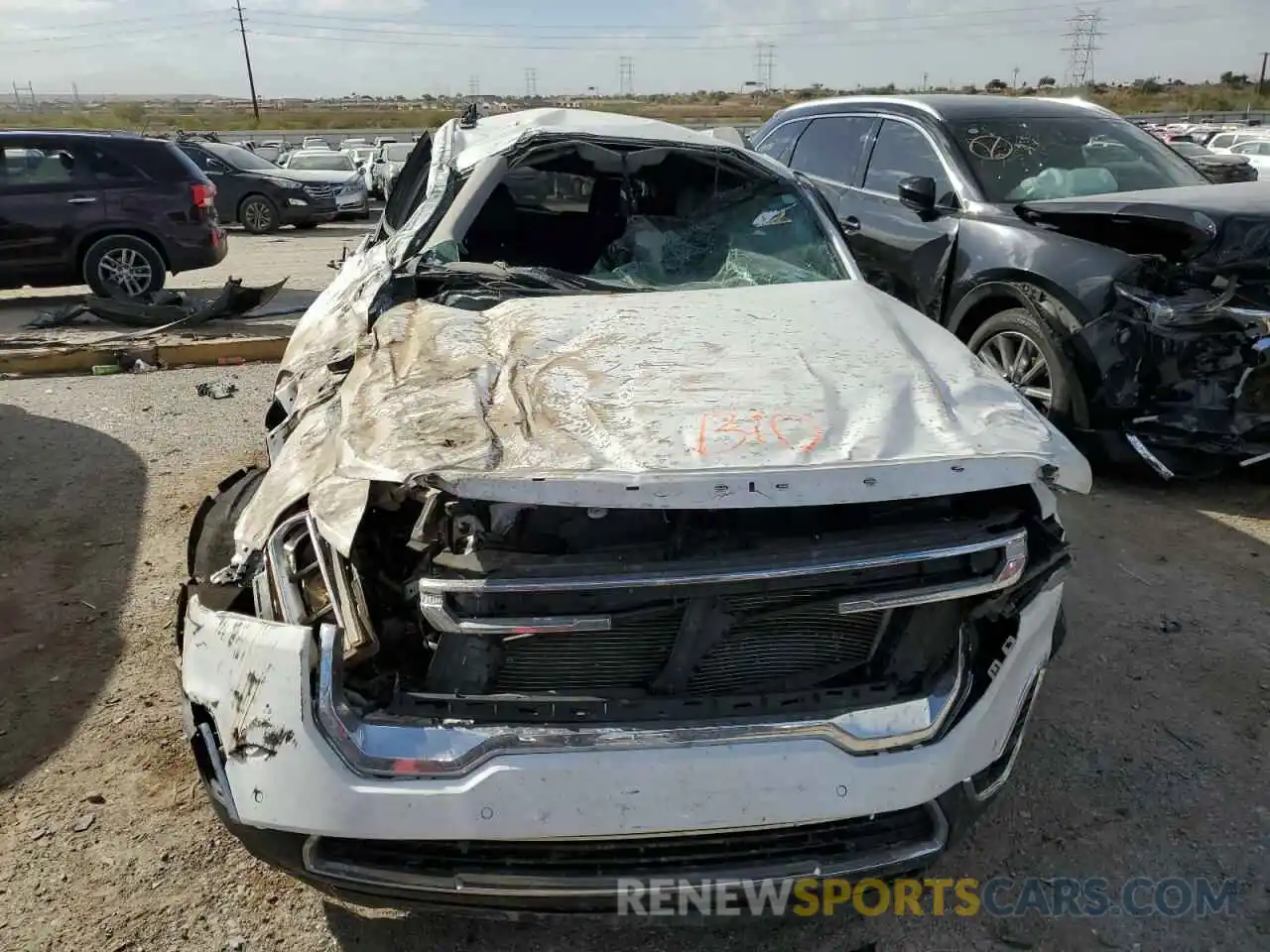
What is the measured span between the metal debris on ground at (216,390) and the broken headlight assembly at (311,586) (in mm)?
4491

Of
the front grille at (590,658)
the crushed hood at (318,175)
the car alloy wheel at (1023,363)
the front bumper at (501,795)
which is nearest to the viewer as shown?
the front bumper at (501,795)

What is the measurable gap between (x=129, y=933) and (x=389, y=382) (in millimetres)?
1424

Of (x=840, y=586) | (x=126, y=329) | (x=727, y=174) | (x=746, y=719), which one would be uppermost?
(x=727, y=174)

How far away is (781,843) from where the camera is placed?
190 cm

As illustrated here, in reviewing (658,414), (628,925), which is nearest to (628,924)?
(628,925)

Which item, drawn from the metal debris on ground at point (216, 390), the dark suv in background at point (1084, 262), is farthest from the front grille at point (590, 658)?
the metal debris on ground at point (216, 390)

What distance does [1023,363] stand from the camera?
488 centimetres

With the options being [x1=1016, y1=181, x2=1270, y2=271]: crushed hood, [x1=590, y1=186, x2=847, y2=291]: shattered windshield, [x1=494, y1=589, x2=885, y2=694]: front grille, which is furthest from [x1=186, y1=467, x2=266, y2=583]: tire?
[x1=1016, y1=181, x2=1270, y2=271]: crushed hood

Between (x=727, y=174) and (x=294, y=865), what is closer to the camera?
(x=294, y=865)

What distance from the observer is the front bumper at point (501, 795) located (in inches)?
70.3

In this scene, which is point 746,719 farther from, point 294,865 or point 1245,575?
point 1245,575

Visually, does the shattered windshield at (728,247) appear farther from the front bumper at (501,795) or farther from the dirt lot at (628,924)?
the front bumper at (501,795)

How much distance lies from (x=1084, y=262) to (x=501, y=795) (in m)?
3.98

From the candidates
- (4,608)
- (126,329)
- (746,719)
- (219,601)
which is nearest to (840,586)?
(746,719)
